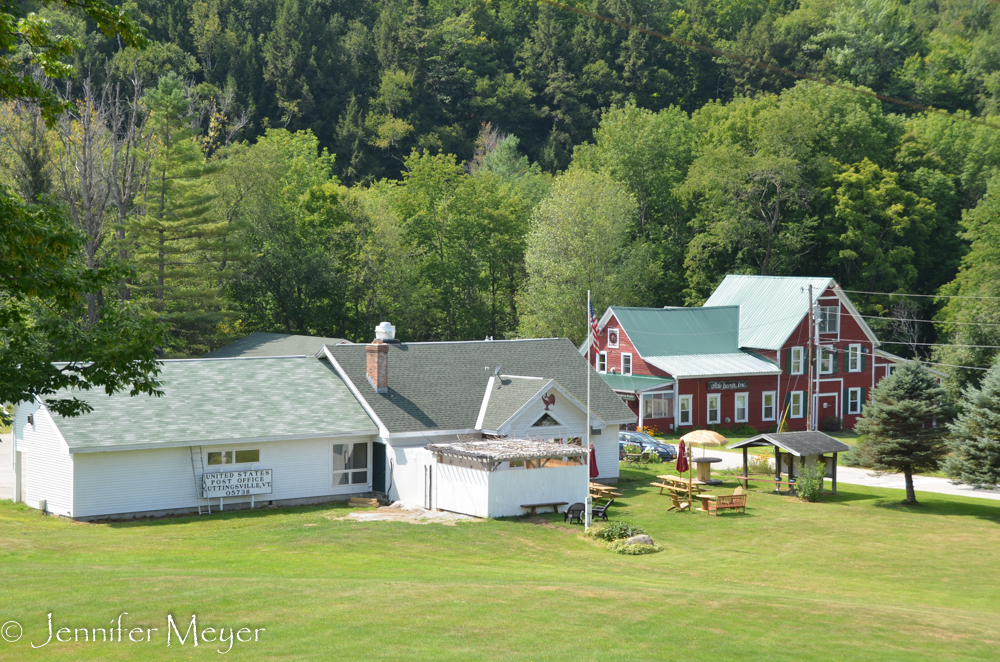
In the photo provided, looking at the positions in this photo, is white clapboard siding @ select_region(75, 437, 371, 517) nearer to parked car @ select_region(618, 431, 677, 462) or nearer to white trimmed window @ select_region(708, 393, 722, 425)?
parked car @ select_region(618, 431, 677, 462)

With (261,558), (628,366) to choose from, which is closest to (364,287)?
(628,366)

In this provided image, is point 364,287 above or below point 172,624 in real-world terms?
Result: above

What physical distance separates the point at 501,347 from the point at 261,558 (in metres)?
19.7

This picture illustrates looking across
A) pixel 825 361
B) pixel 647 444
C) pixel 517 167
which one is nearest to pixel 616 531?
pixel 647 444

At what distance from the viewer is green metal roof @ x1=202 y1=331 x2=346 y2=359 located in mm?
55438

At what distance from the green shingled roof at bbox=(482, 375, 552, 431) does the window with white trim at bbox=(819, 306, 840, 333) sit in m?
29.8

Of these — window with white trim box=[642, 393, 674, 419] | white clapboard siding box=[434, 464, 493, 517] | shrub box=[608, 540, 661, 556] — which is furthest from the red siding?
shrub box=[608, 540, 661, 556]

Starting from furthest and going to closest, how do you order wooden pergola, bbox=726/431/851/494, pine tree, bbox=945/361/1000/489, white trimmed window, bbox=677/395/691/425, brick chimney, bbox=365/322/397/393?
white trimmed window, bbox=677/395/691/425 < wooden pergola, bbox=726/431/851/494 < brick chimney, bbox=365/322/397/393 < pine tree, bbox=945/361/1000/489

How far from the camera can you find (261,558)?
23.2 m

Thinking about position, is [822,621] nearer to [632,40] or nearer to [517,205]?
[517,205]

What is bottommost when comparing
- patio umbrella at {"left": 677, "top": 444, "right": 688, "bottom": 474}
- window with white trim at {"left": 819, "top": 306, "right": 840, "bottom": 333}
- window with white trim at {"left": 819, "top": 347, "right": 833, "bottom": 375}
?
patio umbrella at {"left": 677, "top": 444, "right": 688, "bottom": 474}

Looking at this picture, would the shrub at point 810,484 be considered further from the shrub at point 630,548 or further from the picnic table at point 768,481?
the shrub at point 630,548

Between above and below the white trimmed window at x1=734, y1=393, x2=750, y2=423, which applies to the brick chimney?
above

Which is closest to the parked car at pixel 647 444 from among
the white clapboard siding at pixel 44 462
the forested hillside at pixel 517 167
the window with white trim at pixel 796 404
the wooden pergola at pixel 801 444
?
the wooden pergola at pixel 801 444
